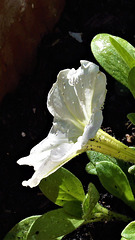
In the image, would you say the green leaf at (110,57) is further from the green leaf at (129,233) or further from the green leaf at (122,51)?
the green leaf at (129,233)

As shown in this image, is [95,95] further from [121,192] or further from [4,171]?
[4,171]

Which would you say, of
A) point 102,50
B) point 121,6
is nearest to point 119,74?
point 102,50

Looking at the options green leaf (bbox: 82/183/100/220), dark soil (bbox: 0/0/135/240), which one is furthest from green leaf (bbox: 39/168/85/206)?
dark soil (bbox: 0/0/135/240)

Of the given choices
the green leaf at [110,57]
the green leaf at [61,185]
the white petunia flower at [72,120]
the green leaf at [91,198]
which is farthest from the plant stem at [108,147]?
the green leaf at [110,57]

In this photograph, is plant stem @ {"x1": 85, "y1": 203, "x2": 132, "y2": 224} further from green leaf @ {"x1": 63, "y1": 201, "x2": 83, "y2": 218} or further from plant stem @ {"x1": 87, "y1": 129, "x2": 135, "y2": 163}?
plant stem @ {"x1": 87, "y1": 129, "x2": 135, "y2": 163}

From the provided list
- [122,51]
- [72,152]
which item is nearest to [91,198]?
[72,152]
